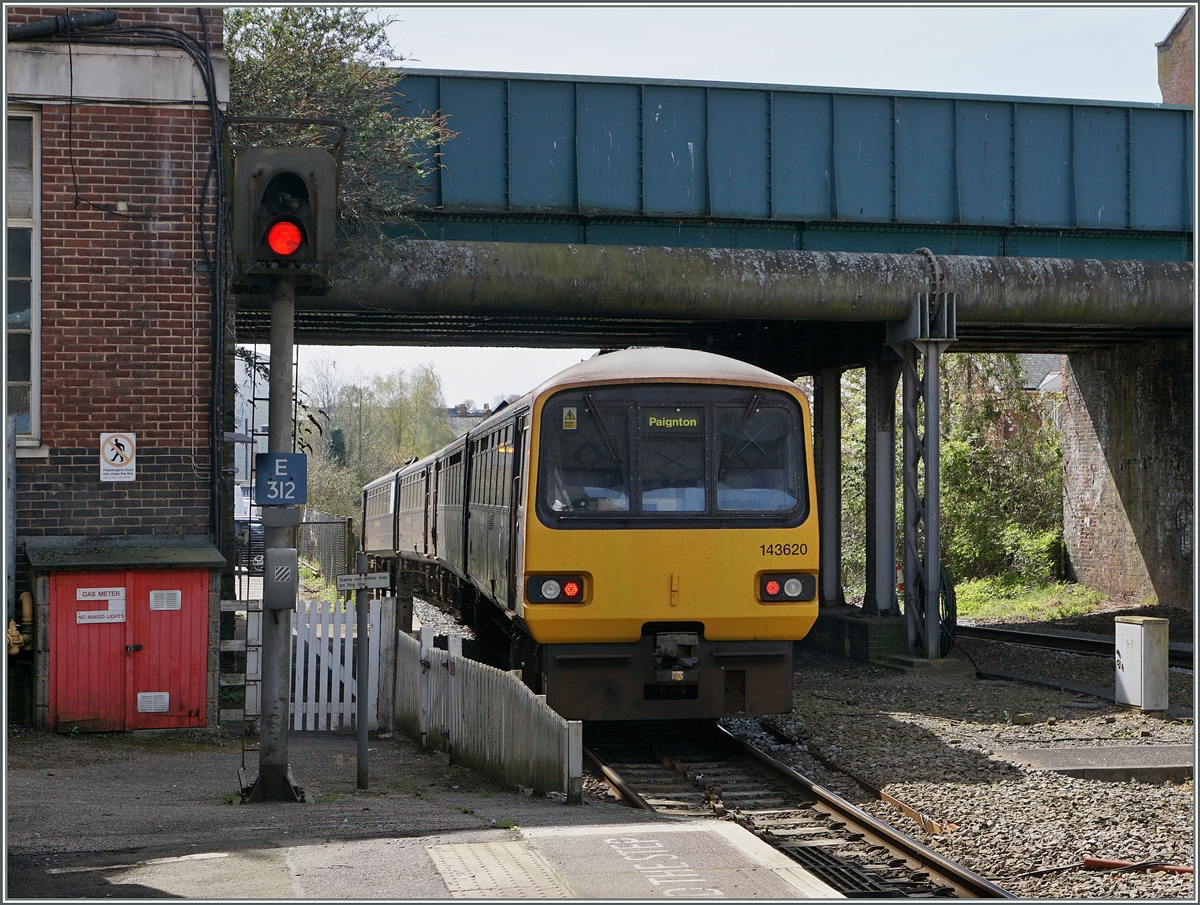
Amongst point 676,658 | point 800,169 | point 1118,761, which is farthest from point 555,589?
point 800,169

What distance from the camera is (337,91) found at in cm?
1403

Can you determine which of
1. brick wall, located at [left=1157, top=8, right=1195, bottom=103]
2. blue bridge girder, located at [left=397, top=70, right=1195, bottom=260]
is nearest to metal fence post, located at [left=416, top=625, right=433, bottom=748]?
blue bridge girder, located at [left=397, top=70, right=1195, bottom=260]

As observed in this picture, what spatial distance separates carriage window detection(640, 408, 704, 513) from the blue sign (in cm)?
311

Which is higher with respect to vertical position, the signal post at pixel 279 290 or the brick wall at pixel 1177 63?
the brick wall at pixel 1177 63

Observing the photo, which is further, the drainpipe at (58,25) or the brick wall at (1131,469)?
the brick wall at (1131,469)

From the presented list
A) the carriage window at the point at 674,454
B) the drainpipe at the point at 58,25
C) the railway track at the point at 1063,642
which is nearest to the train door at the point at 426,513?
the railway track at the point at 1063,642

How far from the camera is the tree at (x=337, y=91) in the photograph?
1395 cm

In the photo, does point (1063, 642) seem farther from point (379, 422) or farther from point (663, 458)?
point (379, 422)

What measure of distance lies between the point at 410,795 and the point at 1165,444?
1945cm

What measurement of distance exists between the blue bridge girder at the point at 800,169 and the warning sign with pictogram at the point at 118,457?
5.49 m

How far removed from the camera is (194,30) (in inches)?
466

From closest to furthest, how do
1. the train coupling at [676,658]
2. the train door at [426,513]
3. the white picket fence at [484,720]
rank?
the white picket fence at [484,720] < the train coupling at [676,658] < the train door at [426,513]

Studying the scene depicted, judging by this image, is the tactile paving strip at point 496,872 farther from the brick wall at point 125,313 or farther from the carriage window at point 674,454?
the brick wall at point 125,313

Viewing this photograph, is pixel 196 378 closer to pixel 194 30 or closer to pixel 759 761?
pixel 194 30
